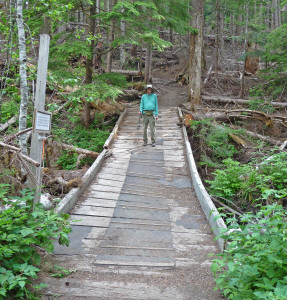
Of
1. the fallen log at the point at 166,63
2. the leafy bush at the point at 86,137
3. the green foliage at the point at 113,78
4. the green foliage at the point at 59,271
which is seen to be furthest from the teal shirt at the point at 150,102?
the fallen log at the point at 166,63

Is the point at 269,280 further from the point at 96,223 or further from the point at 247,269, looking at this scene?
the point at 96,223

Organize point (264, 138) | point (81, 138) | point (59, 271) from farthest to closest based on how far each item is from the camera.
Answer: point (81, 138)
point (264, 138)
point (59, 271)

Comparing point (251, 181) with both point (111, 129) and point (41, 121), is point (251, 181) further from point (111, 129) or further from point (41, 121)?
point (111, 129)

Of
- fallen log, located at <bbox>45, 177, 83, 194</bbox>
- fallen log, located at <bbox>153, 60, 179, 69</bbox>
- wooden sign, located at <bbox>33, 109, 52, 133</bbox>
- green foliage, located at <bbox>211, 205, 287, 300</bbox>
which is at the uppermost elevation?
fallen log, located at <bbox>153, 60, 179, 69</bbox>

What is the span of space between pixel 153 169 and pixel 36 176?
496 centimetres

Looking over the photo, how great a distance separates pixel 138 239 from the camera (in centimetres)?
538

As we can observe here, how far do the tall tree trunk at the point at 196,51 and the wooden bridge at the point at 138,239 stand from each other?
6.92 metres

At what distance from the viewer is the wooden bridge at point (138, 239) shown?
13.0 feet

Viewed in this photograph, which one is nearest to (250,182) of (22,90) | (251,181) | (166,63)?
(251,181)

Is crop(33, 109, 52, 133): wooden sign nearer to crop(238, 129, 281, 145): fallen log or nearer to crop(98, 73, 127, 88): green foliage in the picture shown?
crop(98, 73, 127, 88): green foliage

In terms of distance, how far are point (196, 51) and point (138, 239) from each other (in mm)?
12051

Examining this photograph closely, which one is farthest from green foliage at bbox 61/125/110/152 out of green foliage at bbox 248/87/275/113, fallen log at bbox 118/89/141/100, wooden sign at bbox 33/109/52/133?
wooden sign at bbox 33/109/52/133

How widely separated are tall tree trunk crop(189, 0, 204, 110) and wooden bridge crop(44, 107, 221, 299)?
22.7 feet

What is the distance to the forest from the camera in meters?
3.44
